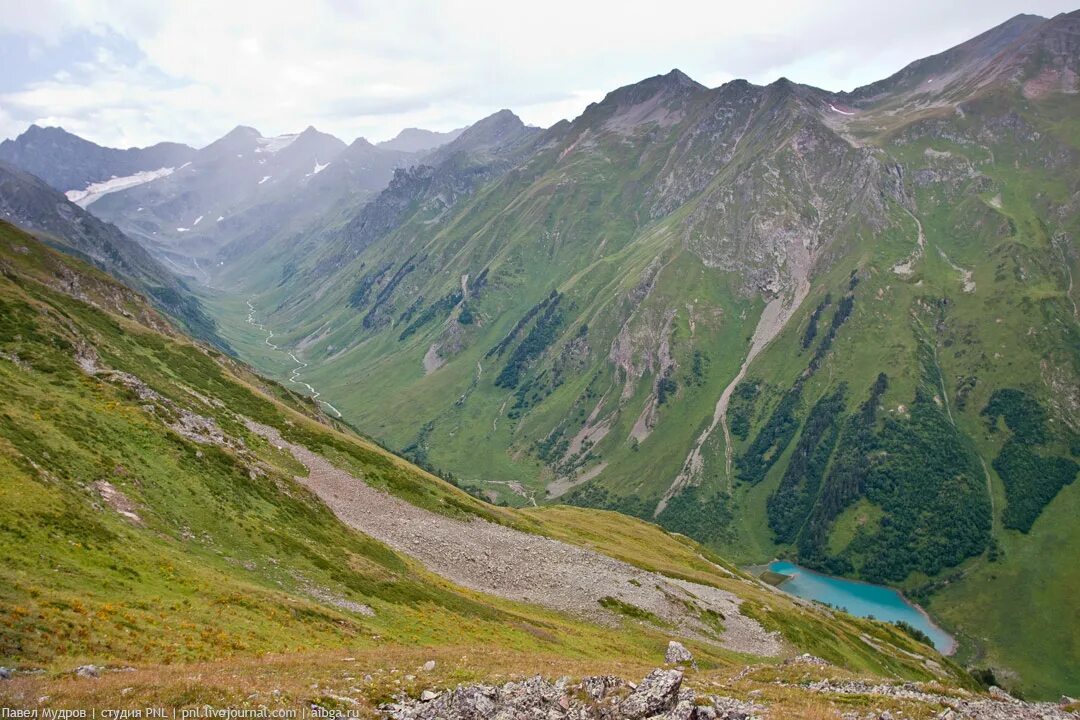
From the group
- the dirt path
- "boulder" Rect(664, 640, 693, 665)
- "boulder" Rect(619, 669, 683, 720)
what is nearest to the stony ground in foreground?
"boulder" Rect(619, 669, 683, 720)

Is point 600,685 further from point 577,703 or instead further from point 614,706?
point 614,706

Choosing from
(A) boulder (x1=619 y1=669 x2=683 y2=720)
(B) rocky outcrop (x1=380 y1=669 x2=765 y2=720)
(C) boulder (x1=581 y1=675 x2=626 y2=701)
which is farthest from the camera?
(C) boulder (x1=581 y1=675 x2=626 y2=701)

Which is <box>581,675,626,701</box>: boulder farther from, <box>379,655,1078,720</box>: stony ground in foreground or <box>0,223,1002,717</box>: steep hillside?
<box>0,223,1002,717</box>: steep hillside

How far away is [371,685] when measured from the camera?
98.2 feet

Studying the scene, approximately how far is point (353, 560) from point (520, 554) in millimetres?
31828

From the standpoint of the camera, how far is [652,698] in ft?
90.6

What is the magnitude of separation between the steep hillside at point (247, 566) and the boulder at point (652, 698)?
9.66 m

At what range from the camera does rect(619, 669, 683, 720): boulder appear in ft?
89.2

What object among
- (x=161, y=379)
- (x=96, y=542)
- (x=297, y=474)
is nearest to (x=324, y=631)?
(x=96, y=542)

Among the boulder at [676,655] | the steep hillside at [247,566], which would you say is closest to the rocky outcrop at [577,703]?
the steep hillside at [247,566]

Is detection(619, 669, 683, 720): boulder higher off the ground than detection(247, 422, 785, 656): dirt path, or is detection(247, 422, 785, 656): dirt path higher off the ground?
detection(619, 669, 683, 720): boulder

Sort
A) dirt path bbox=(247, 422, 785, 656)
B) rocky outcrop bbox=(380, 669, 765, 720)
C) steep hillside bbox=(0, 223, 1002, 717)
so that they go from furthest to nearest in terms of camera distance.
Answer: dirt path bbox=(247, 422, 785, 656) → steep hillside bbox=(0, 223, 1002, 717) → rocky outcrop bbox=(380, 669, 765, 720)

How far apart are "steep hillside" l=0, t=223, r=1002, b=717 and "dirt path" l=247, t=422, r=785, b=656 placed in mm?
452

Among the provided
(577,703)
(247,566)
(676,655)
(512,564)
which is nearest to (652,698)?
(577,703)
